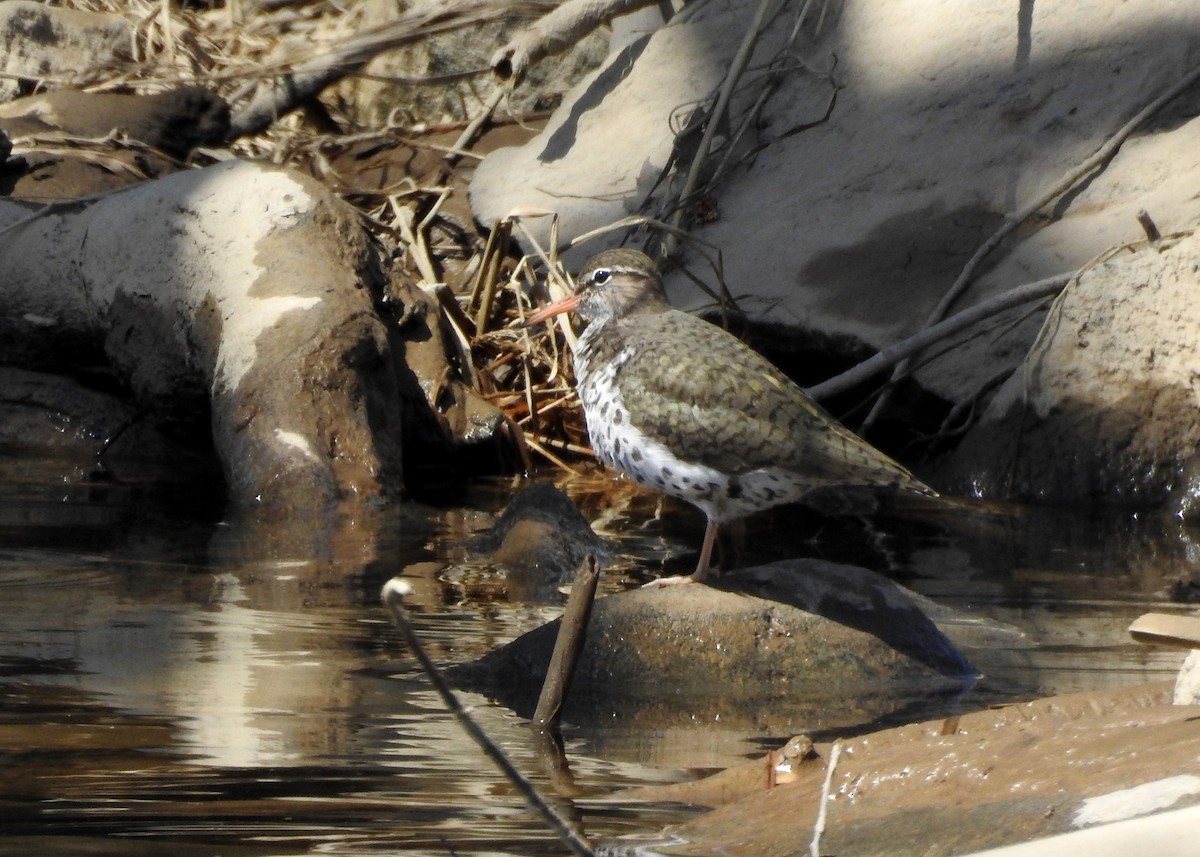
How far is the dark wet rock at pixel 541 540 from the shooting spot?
6465mm

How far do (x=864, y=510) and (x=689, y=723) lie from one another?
12.8 ft

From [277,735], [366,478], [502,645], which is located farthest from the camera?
[366,478]

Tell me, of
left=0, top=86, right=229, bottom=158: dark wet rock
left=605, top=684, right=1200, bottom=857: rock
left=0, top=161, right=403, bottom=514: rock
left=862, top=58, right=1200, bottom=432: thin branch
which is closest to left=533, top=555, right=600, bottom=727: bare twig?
left=605, top=684, right=1200, bottom=857: rock

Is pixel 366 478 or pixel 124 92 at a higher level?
pixel 124 92

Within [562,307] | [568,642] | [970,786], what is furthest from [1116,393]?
[970,786]

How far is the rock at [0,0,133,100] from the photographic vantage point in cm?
1236

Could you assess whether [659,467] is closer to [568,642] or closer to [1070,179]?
[568,642]

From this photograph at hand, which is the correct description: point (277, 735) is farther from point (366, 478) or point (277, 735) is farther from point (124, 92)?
point (124, 92)

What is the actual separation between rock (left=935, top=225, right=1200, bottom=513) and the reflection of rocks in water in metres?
2.48

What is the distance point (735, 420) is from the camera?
562cm

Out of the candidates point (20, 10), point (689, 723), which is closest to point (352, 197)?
point (20, 10)

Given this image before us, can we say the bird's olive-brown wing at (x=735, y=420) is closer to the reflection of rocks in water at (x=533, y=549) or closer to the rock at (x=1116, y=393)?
the reflection of rocks in water at (x=533, y=549)

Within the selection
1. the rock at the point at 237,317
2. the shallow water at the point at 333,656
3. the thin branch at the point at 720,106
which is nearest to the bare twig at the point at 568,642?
the shallow water at the point at 333,656

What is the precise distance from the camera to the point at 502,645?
5.18 m
